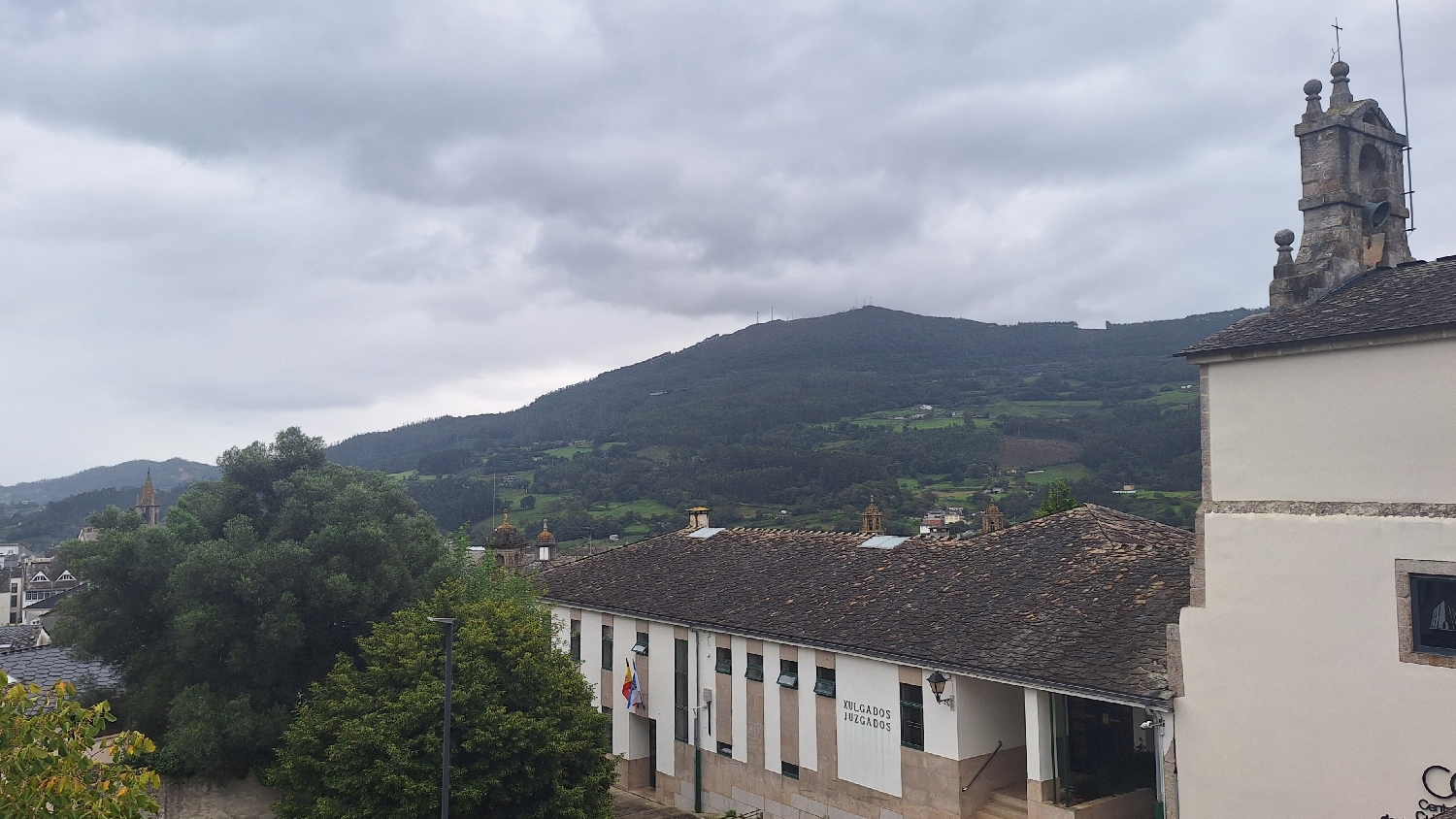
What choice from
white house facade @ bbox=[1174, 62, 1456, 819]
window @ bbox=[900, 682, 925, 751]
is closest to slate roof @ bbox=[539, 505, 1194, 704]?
window @ bbox=[900, 682, 925, 751]

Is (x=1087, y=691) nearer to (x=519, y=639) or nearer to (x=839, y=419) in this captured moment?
(x=519, y=639)

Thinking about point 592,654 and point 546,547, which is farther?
point 546,547

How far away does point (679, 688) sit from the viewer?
3028cm

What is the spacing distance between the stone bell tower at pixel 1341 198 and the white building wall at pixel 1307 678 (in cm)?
456

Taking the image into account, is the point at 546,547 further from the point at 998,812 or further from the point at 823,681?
the point at 998,812

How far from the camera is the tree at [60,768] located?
9.92m

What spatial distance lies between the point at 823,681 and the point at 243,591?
14775 mm

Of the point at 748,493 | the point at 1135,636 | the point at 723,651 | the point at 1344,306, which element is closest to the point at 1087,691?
the point at 1135,636

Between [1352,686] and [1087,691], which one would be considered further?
[1087,691]

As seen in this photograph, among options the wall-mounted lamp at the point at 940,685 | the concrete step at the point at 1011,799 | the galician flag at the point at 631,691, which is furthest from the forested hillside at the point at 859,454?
the wall-mounted lamp at the point at 940,685

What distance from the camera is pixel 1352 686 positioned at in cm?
1558

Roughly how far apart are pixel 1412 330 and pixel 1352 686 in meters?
5.34

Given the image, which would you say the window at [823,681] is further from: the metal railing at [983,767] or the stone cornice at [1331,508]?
the stone cornice at [1331,508]

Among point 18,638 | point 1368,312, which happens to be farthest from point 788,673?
point 18,638
